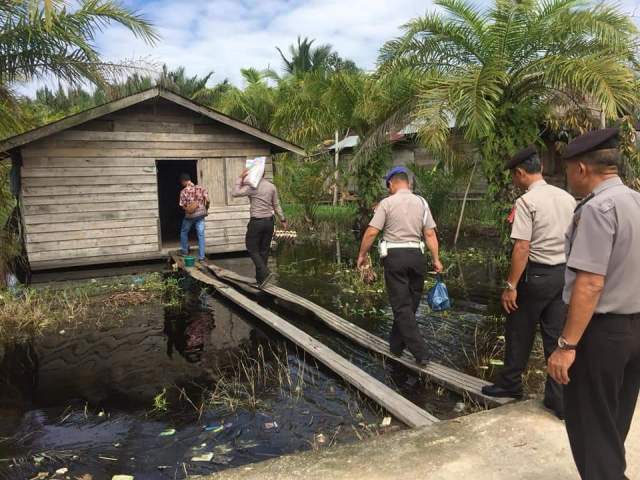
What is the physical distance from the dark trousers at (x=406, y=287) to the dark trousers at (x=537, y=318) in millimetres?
1132

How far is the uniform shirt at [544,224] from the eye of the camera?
12.0 ft

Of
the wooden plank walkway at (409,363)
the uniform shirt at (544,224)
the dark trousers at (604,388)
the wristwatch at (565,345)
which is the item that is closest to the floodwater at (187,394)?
the wooden plank walkway at (409,363)

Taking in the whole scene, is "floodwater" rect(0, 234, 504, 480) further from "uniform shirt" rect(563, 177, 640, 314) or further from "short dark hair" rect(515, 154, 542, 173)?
"uniform shirt" rect(563, 177, 640, 314)

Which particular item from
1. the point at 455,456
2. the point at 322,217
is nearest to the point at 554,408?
the point at 455,456

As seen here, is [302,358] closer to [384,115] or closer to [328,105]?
[384,115]

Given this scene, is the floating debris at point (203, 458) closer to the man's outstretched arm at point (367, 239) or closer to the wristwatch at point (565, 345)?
the man's outstretched arm at point (367, 239)

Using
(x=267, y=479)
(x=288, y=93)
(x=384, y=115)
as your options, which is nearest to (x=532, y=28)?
(x=384, y=115)

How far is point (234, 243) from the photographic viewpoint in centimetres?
1273

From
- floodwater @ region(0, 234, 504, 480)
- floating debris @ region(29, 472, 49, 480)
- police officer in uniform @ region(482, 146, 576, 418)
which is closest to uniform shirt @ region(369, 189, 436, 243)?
police officer in uniform @ region(482, 146, 576, 418)

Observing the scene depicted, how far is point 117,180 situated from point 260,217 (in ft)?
15.4

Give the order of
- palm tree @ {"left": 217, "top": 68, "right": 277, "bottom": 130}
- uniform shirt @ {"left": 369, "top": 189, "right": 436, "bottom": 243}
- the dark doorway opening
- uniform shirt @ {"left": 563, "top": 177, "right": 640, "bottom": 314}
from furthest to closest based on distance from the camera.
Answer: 1. palm tree @ {"left": 217, "top": 68, "right": 277, "bottom": 130}
2. the dark doorway opening
3. uniform shirt @ {"left": 369, "top": 189, "right": 436, "bottom": 243}
4. uniform shirt @ {"left": 563, "top": 177, "right": 640, "bottom": 314}

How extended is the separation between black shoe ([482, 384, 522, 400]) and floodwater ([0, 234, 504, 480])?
38 centimetres

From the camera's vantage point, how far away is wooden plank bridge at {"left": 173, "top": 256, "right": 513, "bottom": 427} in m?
4.13

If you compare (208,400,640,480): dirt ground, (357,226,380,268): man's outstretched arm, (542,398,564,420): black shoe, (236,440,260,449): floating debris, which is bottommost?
(236,440,260,449): floating debris
